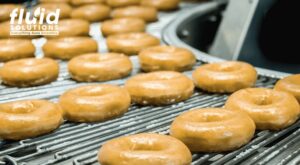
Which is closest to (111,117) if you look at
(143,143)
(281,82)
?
(143,143)

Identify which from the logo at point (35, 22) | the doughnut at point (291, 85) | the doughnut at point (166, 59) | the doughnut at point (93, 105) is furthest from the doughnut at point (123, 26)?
the doughnut at point (291, 85)

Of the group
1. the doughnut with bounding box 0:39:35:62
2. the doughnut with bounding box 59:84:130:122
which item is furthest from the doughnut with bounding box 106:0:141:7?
the doughnut with bounding box 59:84:130:122

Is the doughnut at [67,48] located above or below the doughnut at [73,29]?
below

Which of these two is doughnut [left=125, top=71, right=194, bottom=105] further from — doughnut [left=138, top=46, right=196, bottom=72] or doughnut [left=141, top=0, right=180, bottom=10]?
doughnut [left=141, top=0, right=180, bottom=10]

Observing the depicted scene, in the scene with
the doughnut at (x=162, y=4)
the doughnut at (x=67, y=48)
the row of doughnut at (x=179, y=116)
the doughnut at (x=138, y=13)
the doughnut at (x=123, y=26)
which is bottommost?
the row of doughnut at (x=179, y=116)

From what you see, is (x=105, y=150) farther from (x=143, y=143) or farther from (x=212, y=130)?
(x=212, y=130)

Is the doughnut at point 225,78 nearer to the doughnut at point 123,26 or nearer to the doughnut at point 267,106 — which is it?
the doughnut at point 267,106

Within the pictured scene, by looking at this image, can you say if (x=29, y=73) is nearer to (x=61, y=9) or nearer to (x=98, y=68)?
(x=98, y=68)
